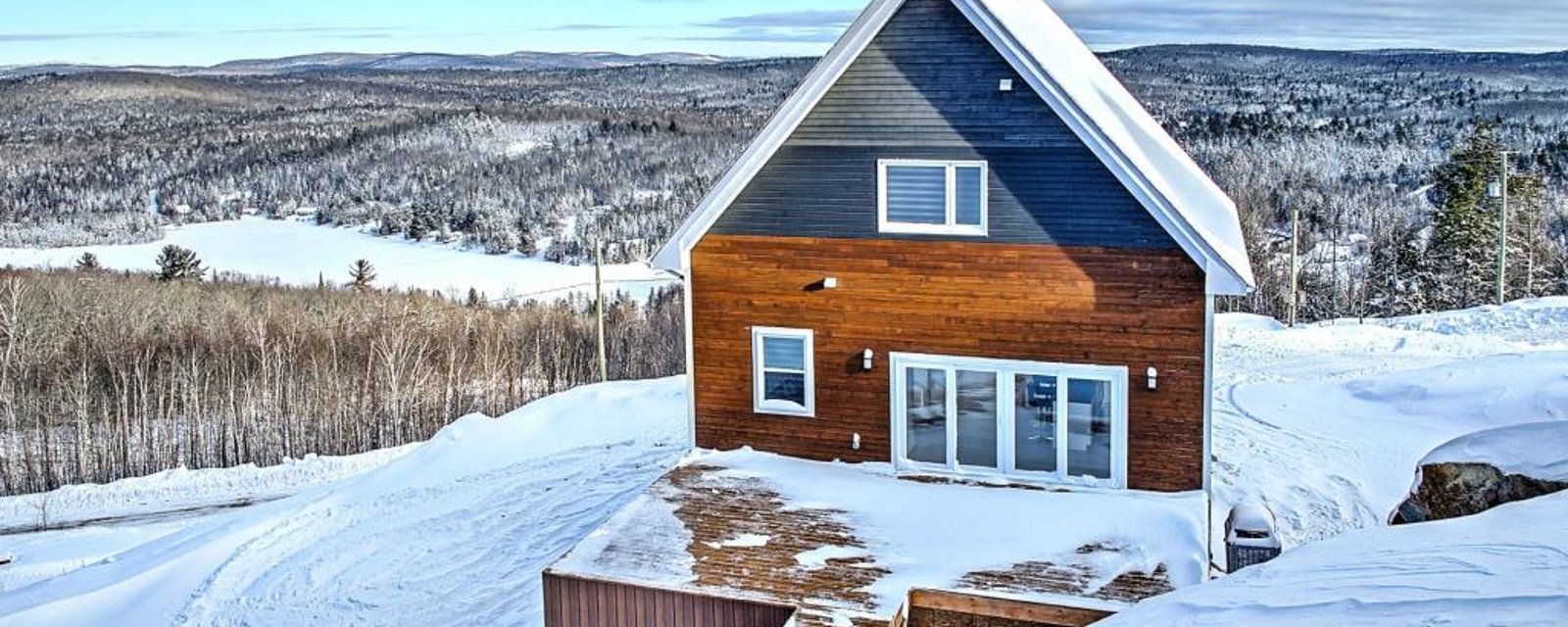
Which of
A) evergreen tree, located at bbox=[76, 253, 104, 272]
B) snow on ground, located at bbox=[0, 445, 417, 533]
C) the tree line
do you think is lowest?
snow on ground, located at bbox=[0, 445, 417, 533]

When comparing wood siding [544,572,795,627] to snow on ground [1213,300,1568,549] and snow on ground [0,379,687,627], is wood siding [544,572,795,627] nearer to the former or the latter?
snow on ground [0,379,687,627]

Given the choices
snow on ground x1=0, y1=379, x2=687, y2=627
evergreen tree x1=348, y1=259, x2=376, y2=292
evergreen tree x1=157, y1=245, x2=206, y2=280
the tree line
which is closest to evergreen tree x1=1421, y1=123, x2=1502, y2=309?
the tree line

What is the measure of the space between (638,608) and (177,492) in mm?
16488

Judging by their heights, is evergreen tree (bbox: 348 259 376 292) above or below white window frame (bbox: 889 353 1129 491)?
below

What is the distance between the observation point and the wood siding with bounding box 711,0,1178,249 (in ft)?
36.2

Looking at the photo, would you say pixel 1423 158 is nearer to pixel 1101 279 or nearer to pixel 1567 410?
pixel 1567 410

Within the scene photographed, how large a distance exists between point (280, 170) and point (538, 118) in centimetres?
2268

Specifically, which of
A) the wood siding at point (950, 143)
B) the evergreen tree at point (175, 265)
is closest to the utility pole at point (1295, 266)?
the wood siding at point (950, 143)

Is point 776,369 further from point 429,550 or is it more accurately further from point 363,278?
point 363,278

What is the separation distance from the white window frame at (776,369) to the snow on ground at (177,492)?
1179 centimetres

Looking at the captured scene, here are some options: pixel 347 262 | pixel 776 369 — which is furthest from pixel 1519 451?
pixel 347 262

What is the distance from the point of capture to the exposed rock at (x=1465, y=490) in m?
6.02

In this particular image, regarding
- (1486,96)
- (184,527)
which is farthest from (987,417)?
(1486,96)

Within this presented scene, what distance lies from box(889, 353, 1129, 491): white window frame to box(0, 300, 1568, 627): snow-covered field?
1.75 meters
